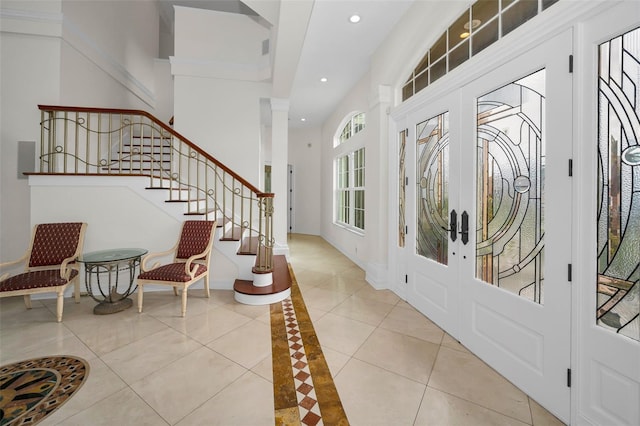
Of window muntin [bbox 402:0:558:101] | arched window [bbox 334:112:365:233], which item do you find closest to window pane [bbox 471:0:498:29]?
window muntin [bbox 402:0:558:101]

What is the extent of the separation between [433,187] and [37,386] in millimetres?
3687

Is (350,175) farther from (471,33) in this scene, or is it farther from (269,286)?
(471,33)

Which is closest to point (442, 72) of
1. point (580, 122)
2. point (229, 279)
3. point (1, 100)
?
point (580, 122)

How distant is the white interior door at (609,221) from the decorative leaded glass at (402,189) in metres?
1.99

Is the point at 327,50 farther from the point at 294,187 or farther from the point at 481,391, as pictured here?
the point at 294,187

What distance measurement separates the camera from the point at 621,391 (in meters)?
1.37

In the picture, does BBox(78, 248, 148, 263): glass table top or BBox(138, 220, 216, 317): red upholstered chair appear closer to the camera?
BBox(78, 248, 148, 263): glass table top

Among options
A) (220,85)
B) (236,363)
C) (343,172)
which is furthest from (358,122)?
(236,363)

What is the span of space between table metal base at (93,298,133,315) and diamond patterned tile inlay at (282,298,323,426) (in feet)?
6.56

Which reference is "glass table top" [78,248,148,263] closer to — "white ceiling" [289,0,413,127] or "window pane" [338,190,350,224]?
"white ceiling" [289,0,413,127]

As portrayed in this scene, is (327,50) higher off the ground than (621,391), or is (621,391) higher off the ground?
(327,50)

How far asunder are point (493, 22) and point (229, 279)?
13.5 feet

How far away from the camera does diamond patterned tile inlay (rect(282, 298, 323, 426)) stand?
1.64 metres

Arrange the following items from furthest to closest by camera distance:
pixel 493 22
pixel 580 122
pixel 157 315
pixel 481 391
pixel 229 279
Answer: pixel 229 279 < pixel 157 315 < pixel 493 22 < pixel 481 391 < pixel 580 122
